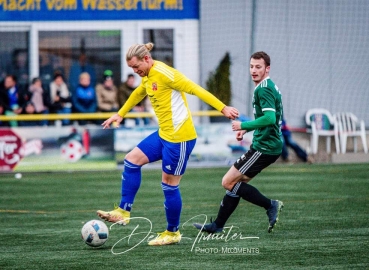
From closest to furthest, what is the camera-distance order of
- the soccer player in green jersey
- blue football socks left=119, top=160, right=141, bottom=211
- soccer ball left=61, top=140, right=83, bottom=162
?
the soccer player in green jersey, blue football socks left=119, top=160, right=141, bottom=211, soccer ball left=61, top=140, right=83, bottom=162

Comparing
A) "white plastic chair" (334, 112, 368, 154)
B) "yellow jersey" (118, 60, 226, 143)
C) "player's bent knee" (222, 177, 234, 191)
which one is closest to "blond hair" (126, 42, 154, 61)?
"yellow jersey" (118, 60, 226, 143)

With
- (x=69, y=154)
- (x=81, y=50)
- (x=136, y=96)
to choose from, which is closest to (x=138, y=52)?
(x=136, y=96)

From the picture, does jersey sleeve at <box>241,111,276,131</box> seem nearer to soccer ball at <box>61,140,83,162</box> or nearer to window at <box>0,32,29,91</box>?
soccer ball at <box>61,140,83,162</box>

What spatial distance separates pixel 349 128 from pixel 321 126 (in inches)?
27.7

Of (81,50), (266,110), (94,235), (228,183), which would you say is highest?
(81,50)

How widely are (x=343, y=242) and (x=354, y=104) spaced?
1539 cm

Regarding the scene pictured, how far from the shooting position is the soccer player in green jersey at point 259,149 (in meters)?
8.43

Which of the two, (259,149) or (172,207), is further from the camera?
(259,149)

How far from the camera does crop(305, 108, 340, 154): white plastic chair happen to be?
22.2 meters

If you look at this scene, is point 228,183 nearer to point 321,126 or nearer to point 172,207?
point 172,207

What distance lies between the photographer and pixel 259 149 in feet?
28.4

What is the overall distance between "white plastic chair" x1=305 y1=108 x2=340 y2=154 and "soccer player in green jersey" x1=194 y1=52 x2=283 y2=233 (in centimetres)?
1356

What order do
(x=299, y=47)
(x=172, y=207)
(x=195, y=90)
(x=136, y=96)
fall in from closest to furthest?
(x=195, y=90) → (x=172, y=207) → (x=136, y=96) → (x=299, y=47)

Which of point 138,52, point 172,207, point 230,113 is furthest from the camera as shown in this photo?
point 172,207
